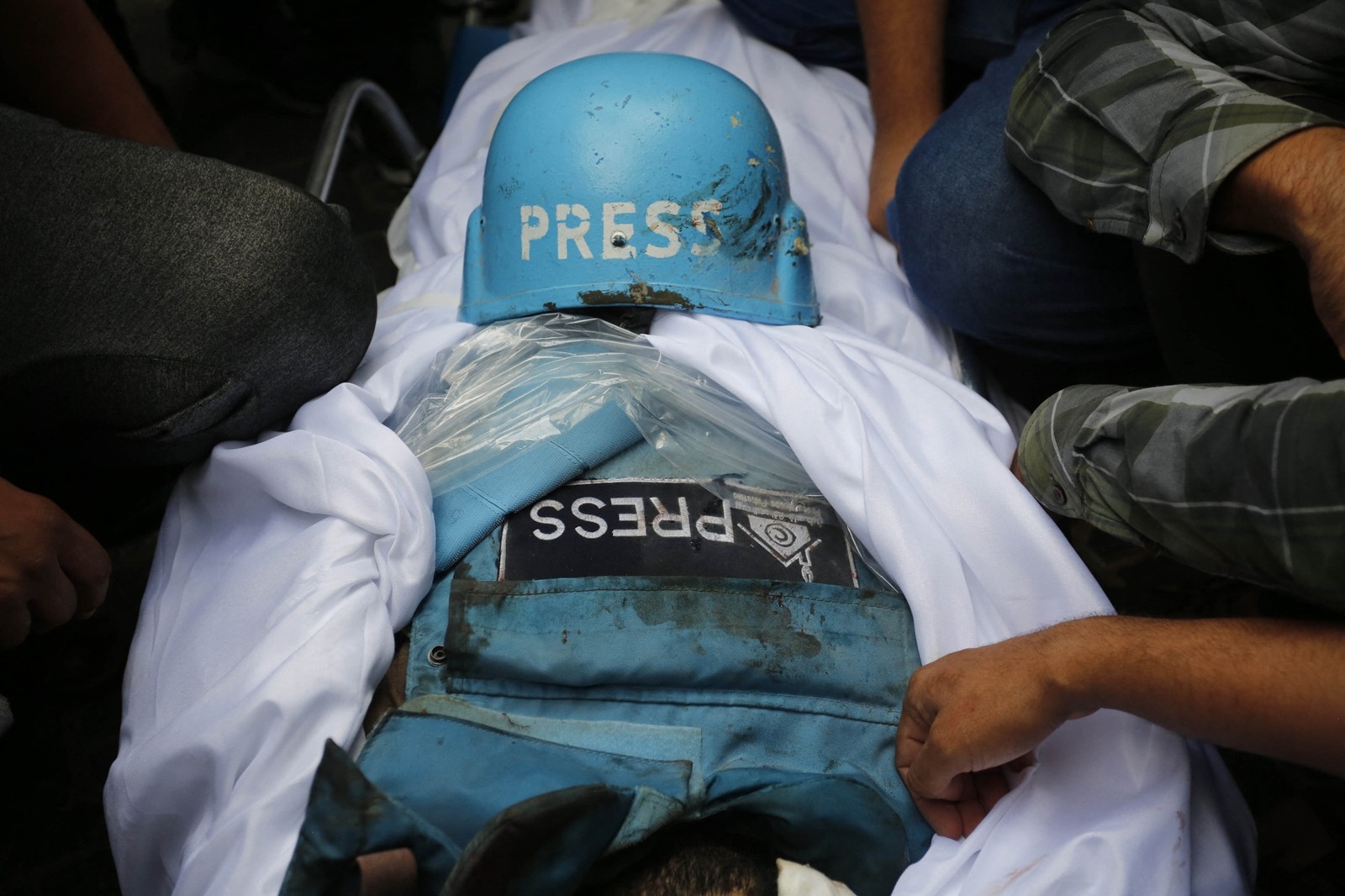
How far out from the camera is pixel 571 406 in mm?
848

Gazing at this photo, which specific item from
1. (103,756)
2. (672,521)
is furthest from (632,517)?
(103,756)

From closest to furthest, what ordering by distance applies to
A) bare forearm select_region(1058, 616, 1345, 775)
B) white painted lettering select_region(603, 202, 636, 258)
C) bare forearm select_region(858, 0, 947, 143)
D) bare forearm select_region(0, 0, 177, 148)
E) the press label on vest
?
bare forearm select_region(1058, 616, 1345, 775) → the press label on vest → white painted lettering select_region(603, 202, 636, 258) → bare forearm select_region(0, 0, 177, 148) → bare forearm select_region(858, 0, 947, 143)

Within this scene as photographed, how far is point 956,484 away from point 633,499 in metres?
0.28

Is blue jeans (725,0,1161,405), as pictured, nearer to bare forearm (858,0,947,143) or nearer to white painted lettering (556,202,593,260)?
bare forearm (858,0,947,143)

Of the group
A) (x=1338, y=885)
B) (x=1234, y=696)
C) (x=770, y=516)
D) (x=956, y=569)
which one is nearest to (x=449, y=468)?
(x=770, y=516)

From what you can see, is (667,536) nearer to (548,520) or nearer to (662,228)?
(548,520)

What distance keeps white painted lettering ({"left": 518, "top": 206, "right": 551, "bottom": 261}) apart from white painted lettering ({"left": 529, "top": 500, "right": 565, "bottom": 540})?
0.27 metres

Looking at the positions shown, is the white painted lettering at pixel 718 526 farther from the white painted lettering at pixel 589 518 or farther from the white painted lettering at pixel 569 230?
the white painted lettering at pixel 569 230

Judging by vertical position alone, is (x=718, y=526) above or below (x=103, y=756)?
above

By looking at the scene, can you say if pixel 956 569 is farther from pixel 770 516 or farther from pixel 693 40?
pixel 693 40

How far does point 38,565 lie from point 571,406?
1.37 ft

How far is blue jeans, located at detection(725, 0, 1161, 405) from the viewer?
1.04m

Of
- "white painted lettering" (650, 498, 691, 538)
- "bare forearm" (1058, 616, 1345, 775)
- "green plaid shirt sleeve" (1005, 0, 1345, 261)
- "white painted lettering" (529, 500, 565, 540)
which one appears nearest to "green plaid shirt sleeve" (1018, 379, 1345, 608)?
"bare forearm" (1058, 616, 1345, 775)

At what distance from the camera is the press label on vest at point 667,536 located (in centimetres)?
76
